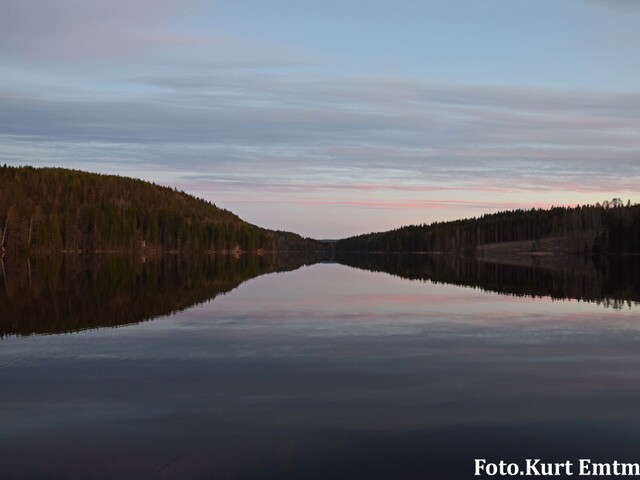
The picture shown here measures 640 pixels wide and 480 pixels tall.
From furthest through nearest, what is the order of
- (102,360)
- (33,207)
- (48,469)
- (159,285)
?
(33,207) → (159,285) → (102,360) → (48,469)

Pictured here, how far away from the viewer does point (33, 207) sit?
17875cm

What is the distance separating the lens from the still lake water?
11.9m

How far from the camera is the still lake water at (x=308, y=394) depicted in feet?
38.9

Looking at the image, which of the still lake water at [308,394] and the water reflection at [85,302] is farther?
the water reflection at [85,302]

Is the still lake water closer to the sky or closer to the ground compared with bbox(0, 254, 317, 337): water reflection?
closer to the ground

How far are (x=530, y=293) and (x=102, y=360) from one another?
36926 millimetres

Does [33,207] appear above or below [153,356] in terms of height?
above

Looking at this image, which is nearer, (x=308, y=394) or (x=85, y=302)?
(x=308, y=394)

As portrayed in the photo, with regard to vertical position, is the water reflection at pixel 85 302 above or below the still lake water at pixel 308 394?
above

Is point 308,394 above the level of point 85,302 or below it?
below

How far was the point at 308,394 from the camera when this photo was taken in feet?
54.1

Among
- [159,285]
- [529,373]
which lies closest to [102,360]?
[529,373]

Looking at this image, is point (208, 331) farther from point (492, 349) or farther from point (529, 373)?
point (529, 373)

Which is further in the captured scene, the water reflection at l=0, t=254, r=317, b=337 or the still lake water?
the water reflection at l=0, t=254, r=317, b=337
